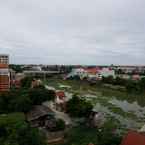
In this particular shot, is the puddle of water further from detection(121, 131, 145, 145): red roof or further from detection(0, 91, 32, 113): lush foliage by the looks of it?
detection(121, 131, 145, 145): red roof

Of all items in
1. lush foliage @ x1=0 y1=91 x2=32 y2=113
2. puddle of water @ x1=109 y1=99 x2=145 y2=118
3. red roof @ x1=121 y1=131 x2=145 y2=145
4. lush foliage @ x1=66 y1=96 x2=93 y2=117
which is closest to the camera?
red roof @ x1=121 y1=131 x2=145 y2=145

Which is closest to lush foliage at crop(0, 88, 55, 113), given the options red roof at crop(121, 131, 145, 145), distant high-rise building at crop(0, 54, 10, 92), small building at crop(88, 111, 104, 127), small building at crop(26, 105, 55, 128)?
small building at crop(26, 105, 55, 128)

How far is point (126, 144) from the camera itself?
6.55 m

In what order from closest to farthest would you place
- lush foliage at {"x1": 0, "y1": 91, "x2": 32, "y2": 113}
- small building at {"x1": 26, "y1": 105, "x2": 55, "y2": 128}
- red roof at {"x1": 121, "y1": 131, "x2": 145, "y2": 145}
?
red roof at {"x1": 121, "y1": 131, "x2": 145, "y2": 145} < small building at {"x1": 26, "y1": 105, "x2": 55, "y2": 128} < lush foliage at {"x1": 0, "y1": 91, "x2": 32, "y2": 113}

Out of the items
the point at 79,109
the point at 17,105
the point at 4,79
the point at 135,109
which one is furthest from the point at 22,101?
the point at 4,79

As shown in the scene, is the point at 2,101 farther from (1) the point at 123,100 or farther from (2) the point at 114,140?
(1) the point at 123,100

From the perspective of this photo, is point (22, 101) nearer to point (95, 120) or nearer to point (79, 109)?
point (79, 109)

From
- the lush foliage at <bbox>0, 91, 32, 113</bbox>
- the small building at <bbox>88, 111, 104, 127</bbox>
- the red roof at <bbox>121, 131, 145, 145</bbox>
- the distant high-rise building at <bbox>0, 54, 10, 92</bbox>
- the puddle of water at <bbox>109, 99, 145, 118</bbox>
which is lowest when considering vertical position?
the puddle of water at <bbox>109, 99, 145, 118</bbox>

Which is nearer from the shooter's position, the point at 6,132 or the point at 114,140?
the point at 114,140

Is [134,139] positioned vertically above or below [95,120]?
above

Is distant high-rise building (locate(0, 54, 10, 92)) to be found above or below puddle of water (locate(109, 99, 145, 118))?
above

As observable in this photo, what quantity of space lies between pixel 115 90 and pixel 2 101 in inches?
552

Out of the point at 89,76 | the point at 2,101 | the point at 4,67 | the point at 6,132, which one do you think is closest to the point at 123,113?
the point at 2,101

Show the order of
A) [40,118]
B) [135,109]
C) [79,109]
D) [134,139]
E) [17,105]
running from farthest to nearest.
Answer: [135,109], [17,105], [79,109], [40,118], [134,139]
